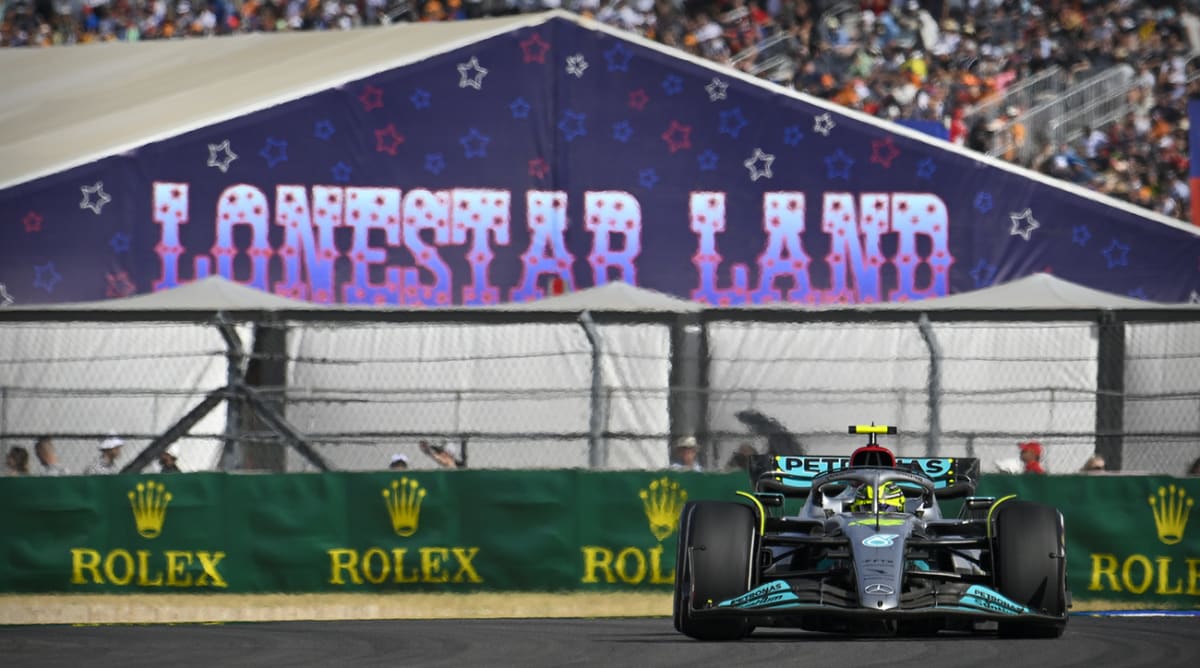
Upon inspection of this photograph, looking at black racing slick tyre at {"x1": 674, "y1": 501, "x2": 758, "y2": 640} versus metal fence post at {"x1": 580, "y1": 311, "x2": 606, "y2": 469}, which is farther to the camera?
metal fence post at {"x1": 580, "y1": 311, "x2": 606, "y2": 469}

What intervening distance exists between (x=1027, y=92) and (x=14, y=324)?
17.4 metres

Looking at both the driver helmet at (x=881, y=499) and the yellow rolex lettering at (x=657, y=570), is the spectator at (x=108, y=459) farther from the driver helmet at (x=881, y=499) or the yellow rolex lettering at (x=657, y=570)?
the driver helmet at (x=881, y=499)

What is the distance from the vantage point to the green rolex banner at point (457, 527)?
52.9 ft

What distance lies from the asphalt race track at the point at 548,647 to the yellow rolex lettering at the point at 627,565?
5.21ft

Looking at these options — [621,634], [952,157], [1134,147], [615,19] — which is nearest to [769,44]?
[615,19]

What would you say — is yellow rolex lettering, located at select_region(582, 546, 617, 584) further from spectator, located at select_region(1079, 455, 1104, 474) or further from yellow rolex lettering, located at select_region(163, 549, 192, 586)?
spectator, located at select_region(1079, 455, 1104, 474)

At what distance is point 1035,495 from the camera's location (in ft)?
53.4

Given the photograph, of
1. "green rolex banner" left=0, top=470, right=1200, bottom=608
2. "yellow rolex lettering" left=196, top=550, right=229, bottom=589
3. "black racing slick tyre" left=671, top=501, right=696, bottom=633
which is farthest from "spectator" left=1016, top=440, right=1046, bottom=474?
"yellow rolex lettering" left=196, top=550, right=229, bottom=589

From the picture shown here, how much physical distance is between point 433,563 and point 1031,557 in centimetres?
580

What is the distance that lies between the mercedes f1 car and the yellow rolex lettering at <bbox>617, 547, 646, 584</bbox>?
139 inches

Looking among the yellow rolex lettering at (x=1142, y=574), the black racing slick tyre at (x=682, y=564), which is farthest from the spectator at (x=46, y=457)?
the yellow rolex lettering at (x=1142, y=574)

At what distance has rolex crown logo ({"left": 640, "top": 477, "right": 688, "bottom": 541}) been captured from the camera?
16.3 meters

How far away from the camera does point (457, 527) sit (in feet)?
53.4

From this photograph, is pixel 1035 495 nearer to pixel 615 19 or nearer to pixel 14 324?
pixel 14 324
